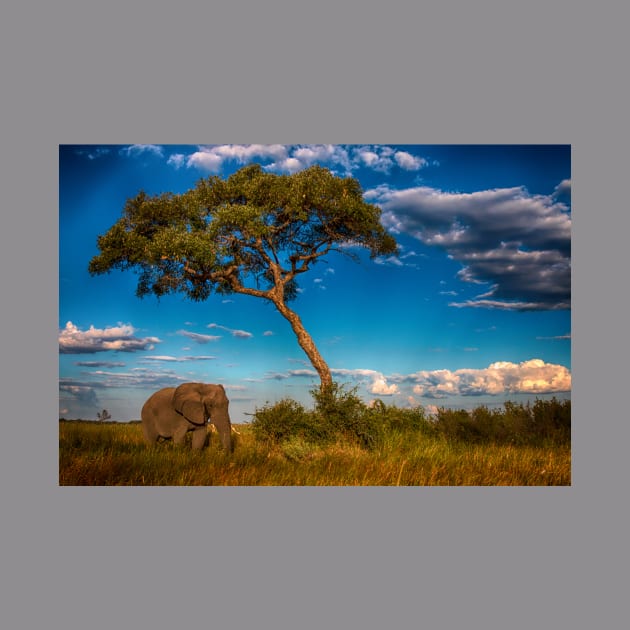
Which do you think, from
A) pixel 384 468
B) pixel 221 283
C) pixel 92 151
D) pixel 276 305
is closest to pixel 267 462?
pixel 384 468

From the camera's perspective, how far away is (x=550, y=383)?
1312 centimetres

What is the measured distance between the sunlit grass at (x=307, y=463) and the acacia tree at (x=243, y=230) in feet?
9.43

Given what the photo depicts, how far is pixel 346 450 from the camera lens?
12.9 metres

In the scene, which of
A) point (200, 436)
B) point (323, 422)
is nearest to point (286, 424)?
point (323, 422)

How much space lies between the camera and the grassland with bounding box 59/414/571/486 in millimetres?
11031

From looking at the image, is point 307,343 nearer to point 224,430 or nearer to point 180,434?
point 224,430

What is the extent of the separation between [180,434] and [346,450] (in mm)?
4301

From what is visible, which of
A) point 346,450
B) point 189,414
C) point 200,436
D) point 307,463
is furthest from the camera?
point 200,436

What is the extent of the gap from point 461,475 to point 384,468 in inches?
63.6

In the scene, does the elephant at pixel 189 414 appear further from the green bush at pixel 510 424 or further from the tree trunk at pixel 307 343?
the green bush at pixel 510 424

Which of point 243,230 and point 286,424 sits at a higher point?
point 243,230

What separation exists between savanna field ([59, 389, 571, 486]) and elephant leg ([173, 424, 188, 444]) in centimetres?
24

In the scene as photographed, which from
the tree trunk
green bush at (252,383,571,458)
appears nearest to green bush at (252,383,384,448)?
green bush at (252,383,571,458)

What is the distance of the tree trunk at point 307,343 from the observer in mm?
15180
